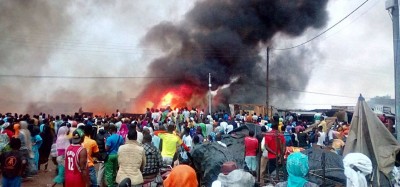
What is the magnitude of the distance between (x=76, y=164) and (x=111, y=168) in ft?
4.58

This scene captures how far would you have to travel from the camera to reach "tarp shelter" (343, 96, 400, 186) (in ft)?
18.5

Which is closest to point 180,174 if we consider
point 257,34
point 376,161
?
point 376,161

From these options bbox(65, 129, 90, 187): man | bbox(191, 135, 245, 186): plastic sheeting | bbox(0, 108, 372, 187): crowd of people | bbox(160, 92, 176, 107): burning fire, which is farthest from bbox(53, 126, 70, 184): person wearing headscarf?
bbox(160, 92, 176, 107): burning fire

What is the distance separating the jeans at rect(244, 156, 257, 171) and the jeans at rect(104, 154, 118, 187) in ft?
10.8

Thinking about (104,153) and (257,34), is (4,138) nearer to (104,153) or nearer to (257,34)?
(104,153)

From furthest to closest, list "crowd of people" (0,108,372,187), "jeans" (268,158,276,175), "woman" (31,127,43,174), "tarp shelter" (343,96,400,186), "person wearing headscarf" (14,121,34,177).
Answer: "woman" (31,127,43,174) → "jeans" (268,158,276,175) → "person wearing headscarf" (14,121,34,177) → "tarp shelter" (343,96,400,186) → "crowd of people" (0,108,372,187)

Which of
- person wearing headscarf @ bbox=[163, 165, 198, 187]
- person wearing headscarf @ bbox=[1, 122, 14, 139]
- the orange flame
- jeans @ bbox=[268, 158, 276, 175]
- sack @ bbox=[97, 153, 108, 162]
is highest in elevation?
the orange flame

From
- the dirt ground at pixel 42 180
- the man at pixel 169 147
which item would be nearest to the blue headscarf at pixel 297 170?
the man at pixel 169 147

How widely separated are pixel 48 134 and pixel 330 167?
287 inches

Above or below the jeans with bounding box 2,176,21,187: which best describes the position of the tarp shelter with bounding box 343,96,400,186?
above

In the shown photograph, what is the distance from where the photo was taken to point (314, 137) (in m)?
14.1

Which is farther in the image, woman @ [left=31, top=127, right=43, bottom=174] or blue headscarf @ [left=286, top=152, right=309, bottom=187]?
woman @ [left=31, top=127, right=43, bottom=174]

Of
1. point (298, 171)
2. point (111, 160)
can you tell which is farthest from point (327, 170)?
point (111, 160)

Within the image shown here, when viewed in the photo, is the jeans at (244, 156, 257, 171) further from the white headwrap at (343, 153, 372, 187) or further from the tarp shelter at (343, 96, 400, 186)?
the white headwrap at (343, 153, 372, 187)
